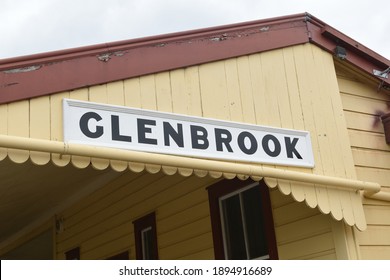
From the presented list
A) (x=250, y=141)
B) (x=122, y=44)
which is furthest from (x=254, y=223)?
(x=122, y=44)

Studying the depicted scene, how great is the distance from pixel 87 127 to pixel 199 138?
1.08 meters

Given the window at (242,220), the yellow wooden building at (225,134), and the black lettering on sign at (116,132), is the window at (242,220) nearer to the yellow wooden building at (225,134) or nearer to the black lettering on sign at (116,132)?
the yellow wooden building at (225,134)

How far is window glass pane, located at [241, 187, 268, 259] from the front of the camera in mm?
6895

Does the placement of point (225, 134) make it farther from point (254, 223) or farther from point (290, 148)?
point (254, 223)

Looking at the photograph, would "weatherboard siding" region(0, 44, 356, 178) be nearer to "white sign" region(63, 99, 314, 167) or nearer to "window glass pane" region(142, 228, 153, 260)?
"white sign" region(63, 99, 314, 167)

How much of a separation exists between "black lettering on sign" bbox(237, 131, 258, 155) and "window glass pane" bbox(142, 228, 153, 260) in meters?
3.51

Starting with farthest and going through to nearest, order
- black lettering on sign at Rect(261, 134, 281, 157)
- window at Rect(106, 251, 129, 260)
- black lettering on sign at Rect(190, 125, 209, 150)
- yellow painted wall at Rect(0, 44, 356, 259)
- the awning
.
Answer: window at Rect(106, 251, 129, 260)
black lettering on sign at Rect(261, 134, 281, 157)
black lettering on sign at Rect(190, 125, 209, 150)
yellow painted wall at Rect(0, 44, 356, 259)
the awning

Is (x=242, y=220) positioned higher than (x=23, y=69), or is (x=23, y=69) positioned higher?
(x=23, y=69)

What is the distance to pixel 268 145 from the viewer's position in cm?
579

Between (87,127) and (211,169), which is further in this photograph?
(211,169)

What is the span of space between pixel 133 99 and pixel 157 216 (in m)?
3.62

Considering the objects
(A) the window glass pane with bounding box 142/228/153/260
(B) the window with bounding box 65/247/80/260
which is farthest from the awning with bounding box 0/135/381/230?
(B) the window with bounding box 65/247/80/260

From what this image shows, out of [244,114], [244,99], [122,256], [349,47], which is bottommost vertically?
[122,256]

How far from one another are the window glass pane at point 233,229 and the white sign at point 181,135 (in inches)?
58.3
